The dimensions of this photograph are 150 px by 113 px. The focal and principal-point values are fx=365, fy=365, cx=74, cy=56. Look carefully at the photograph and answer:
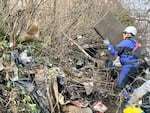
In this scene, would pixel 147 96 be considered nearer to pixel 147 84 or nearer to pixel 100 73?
pixel 147 84

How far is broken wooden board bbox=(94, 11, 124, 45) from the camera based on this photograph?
8969 mm

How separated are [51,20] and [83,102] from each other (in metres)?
2.54

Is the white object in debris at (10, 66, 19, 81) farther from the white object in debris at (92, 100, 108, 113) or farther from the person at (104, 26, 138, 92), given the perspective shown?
the person at (104, 26, 138, 92)

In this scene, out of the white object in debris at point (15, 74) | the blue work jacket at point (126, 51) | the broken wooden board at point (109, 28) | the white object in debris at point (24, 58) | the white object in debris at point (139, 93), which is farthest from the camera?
the broken wooden board at point (109, 28)

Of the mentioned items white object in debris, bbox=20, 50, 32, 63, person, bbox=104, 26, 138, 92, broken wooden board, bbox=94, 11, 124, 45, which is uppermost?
broken wooden board, bbox=94, 11, 124, 45

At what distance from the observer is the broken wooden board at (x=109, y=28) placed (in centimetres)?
897

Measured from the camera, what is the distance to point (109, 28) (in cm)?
902

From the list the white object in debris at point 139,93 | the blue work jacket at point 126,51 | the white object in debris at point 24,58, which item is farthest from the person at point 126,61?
the white object in debris at point 24,58

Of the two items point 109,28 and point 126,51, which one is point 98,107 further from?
point 109,28

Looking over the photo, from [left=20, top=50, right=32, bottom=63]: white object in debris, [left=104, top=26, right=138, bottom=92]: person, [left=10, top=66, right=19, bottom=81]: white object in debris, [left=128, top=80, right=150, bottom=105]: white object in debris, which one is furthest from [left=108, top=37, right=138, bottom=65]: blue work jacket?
[left=10, top=66, right=19, bottom=81]: white object in debris

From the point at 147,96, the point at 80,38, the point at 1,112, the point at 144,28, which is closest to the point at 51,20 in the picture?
the point at 80,38

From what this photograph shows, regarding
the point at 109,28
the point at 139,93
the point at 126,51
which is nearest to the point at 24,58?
the point at 139,93

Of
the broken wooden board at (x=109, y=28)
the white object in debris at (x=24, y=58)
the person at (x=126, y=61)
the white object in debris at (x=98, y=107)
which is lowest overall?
the white object in debris at (x=98, y=107)

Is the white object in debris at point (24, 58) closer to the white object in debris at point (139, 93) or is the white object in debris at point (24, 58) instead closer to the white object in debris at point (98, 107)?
the white object in debris at point (98, 107)
